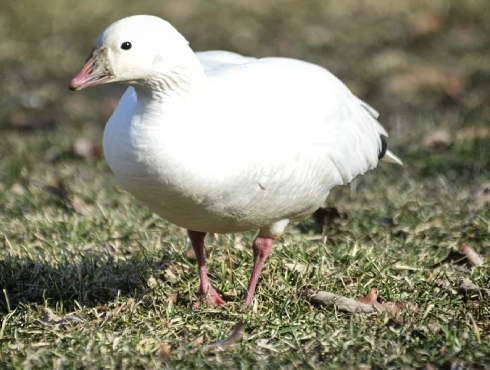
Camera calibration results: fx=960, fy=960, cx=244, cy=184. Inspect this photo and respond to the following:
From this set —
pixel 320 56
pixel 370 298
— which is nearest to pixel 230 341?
pixel 370 298

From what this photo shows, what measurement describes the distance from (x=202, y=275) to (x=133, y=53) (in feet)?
4.10

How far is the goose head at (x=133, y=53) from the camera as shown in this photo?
3.50m

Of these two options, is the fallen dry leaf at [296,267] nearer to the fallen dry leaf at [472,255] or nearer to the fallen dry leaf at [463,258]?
the fallen dry leaf at [463,258]

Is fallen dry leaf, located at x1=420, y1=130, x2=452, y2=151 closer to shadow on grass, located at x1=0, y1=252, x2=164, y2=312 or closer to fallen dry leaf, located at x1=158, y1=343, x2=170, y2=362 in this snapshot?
shadow on grass, located at x1=0, y1=252, x2=164, y2=312

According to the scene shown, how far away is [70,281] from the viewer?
434cm

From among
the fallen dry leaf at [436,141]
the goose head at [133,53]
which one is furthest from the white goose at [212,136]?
the fallen dry leaf at [436,141]

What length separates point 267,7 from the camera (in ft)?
34.8

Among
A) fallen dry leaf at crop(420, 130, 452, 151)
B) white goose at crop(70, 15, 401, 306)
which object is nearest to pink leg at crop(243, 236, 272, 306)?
white goose at crop(70, 15, 401, 306)

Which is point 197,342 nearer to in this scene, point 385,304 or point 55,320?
point 55,320

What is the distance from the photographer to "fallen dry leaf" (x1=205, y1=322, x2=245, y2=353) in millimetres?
3675

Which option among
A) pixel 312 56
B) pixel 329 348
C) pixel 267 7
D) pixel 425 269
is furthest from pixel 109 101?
pixel 329 348

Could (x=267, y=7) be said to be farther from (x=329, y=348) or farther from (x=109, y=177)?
(x=329, y=348)

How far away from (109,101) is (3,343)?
4.62 meters

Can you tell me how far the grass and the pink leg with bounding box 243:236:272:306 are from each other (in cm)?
7
